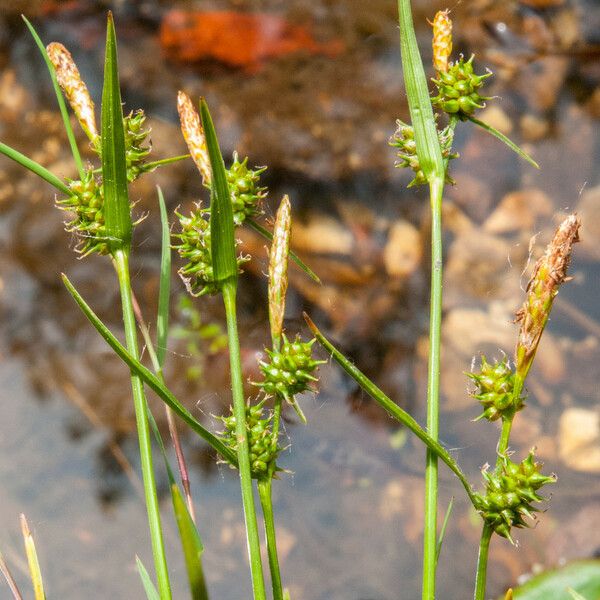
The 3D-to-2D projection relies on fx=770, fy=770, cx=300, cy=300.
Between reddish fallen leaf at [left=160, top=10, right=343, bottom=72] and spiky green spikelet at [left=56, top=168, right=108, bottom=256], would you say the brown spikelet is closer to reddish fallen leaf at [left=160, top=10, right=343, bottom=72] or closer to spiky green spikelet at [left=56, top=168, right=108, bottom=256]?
spiky green spikelet at [left=56, top=168, right=108, bottom=256]

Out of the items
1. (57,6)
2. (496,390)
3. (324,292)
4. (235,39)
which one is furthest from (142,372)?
(57,6)

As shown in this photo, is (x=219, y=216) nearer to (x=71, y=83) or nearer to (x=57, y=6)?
(x=71, y=83)

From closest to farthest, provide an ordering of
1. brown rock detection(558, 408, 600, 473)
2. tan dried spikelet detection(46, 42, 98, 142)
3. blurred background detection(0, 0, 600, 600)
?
tan dried spikelet detection(46, 42, 98, 142) → blurred background detection(0, 0, 600, 600) → brown rock detection(558, 408, 600, 473)

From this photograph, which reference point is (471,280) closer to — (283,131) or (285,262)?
(283,131)

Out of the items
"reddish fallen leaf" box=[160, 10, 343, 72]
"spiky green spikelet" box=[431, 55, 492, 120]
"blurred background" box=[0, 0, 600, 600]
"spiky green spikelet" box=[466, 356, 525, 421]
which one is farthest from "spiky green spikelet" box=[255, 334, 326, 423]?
"reddish fallen leaf" box=[160, 10, 343, 72]

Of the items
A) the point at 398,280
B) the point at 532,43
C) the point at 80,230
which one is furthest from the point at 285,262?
the point at 532,43

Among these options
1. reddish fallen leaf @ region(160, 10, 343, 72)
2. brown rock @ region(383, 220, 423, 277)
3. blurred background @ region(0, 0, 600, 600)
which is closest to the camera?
blurred background @ region(0, 0, 600, 600)

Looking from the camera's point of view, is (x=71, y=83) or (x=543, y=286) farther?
(x=71, y=83)
